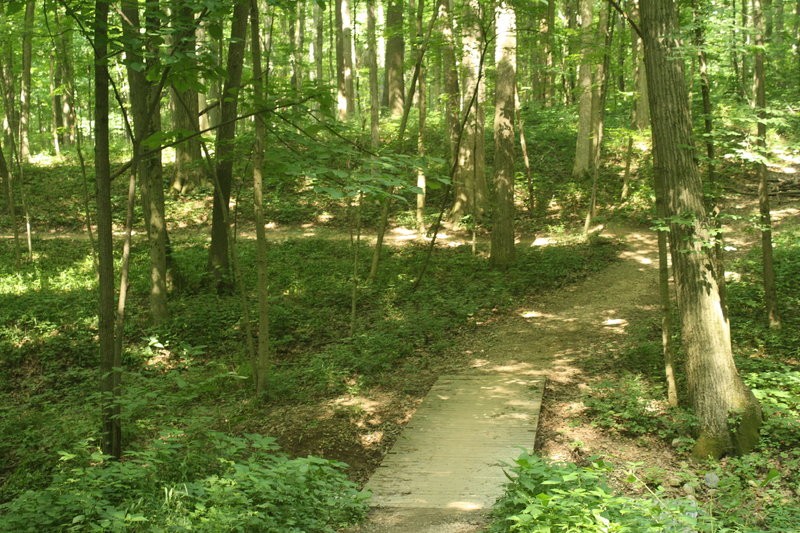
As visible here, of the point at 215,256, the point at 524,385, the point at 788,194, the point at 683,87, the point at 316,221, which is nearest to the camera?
the point at 683,87

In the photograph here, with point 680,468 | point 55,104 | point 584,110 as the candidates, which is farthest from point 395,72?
point 680,468

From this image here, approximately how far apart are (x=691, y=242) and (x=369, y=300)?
22.8 ft

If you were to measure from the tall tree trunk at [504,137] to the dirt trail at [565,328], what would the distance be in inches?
70.2

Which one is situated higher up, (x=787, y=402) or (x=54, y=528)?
(x=54, y=528)

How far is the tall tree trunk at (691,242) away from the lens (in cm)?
679

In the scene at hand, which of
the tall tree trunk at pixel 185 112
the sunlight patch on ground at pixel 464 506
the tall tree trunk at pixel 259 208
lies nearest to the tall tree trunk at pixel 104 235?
the tall tree trunk at pixel 185 112

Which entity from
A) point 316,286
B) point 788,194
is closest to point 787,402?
point 316,286

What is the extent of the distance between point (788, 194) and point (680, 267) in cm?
1317

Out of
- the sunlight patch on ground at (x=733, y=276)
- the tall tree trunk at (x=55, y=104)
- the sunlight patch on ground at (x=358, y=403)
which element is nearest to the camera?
the sunlight patch on ground at (x=358, y=403)

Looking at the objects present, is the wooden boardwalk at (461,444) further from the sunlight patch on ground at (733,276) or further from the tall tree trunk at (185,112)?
the sunlight patch on ground at (733,276)

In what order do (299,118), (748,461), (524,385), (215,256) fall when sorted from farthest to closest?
(215,256)
(524,385)
(748,461)
(299,118)

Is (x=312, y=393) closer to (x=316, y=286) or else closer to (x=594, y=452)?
(x=594, y=452)

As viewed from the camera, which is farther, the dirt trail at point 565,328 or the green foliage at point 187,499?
the dirt trail at point 565,328

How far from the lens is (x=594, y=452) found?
6676mm
